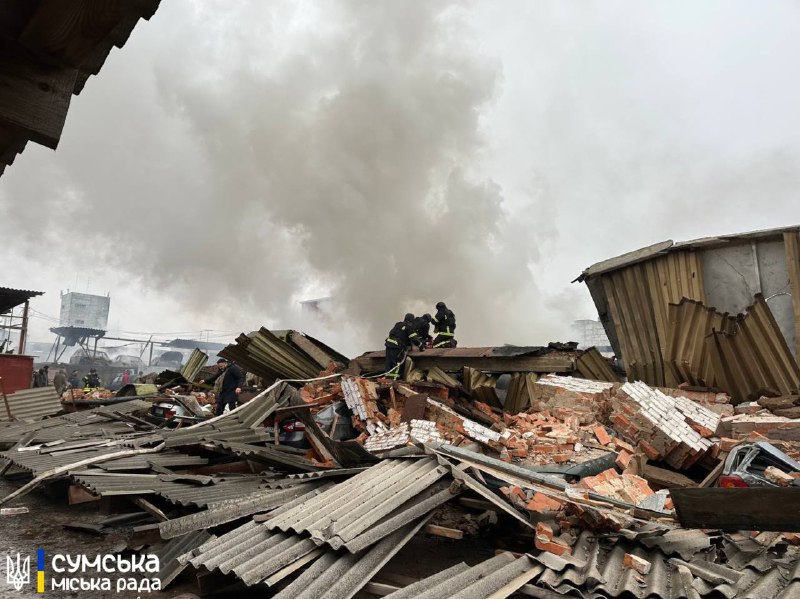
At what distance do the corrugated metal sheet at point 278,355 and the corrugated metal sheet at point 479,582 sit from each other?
287 inches

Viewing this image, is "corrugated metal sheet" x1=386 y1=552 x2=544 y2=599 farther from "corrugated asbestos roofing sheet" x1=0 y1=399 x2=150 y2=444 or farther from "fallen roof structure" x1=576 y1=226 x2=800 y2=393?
"corrugated asbestos roofing sheet" x1=0 y1=399 x2=150 y2=444

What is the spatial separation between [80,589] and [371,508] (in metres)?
1.83

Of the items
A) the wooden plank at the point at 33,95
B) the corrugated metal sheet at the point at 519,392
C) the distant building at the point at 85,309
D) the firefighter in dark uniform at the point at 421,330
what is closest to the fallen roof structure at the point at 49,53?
the wooden plank at the point at 33,95

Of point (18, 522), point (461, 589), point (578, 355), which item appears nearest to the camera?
point (461, 589)

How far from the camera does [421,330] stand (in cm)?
982

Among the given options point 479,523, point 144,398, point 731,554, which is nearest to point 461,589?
point 479,523

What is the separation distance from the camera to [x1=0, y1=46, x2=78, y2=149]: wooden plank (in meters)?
1.29

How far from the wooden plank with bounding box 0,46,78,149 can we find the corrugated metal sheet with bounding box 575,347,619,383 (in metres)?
7.14

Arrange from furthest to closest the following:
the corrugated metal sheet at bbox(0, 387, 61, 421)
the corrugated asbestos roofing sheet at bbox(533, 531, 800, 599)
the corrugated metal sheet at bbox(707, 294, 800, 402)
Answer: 1. the corrugated metal sheet at bbox(0, 387, 61, 421)
2. the corrugated metal sheet at bbox(707, 294, 800, 402)
3. the corrugated asbestos roofing sheet at bbox(533, 531, 800, 599)

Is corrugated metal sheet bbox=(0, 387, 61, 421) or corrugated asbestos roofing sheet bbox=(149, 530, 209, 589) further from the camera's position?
corrugated metal sheet bbox=(0, 387, 61, 421)

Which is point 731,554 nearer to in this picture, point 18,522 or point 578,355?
point 578,355

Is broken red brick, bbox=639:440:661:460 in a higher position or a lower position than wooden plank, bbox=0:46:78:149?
lower

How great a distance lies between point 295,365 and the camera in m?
9.55

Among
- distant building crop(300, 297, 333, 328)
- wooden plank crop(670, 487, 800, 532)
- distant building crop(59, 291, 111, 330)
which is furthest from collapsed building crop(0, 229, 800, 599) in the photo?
distant building crop(59, 291, 111, 330)
